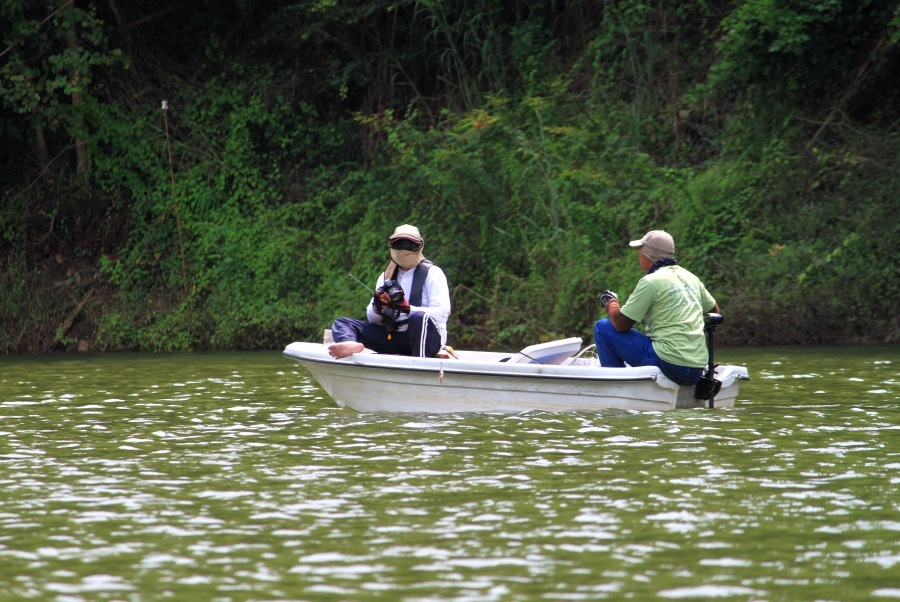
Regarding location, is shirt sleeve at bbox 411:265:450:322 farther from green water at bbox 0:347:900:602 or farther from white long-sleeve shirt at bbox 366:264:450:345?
green water at bbox 0:347:900:602

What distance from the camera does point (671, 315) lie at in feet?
30.7

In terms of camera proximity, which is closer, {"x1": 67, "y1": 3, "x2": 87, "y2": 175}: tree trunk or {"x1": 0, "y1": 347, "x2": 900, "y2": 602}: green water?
{"x1": 0, "y1": 347, "x2": 900, "y2": 602}: green water

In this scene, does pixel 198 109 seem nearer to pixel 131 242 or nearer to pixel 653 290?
pixel 131 242

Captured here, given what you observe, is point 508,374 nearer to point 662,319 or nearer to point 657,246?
point 662,319

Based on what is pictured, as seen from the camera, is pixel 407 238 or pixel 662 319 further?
pixel 407 238

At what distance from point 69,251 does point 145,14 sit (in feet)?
14.8

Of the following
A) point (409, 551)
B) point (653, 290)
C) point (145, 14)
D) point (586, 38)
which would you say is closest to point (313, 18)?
point (145, 14)

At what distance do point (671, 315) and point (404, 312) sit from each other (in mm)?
2060

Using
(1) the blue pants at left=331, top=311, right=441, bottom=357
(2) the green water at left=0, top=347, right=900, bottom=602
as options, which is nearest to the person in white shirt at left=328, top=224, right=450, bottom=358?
(1) the blue pants at left=331, top=311, right=441, bottom=357

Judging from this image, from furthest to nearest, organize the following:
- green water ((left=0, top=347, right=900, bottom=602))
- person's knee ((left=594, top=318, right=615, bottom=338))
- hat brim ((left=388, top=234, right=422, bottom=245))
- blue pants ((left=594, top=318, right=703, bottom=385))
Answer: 1. hat brim ((left=388, top=234, right=422, bottom=245))
2. person's knee ((left=594, top=318, right=615, bottom=338))
3. blue pants ((left=594, top=318, right=703, bottom=385))
4. green water ((left=0, top=347, right=900, bottom=602))

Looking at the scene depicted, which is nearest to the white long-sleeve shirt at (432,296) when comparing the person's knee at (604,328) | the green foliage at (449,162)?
the person's knee at (604,328)

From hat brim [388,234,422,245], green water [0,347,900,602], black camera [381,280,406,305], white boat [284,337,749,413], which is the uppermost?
hat brim [388,234,422,245]

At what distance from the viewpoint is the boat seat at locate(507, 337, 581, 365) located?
10.4 metres

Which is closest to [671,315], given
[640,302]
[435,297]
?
[640,302]
